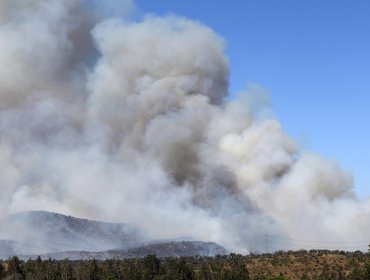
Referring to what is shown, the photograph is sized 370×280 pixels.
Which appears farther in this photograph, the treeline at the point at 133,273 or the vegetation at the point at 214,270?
the vegetation at the point at 214,270

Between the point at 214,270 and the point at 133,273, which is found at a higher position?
the point at 214,270

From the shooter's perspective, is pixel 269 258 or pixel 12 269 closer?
pixel 12 269

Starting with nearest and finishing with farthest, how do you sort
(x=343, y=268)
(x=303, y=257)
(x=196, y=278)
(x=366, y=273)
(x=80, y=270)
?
(x=366, y=273), (x=196, y=278), (x=80, y=270), (x=343, y=268), (x=303, y=257)

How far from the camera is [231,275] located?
346 ft

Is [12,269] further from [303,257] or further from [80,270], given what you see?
[303,257]

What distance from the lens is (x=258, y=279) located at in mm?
106000

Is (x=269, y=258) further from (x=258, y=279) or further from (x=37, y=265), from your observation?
(x=37, y=265)

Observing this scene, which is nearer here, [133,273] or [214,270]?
[133,273]

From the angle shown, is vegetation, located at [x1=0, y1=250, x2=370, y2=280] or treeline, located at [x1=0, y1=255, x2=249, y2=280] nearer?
treeline, located at [x1=0, y1=255, x2=249, y2=280]


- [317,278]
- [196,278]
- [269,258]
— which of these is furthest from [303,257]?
[196,278]

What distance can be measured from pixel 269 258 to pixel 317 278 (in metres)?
34.3

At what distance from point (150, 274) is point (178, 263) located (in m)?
5.78

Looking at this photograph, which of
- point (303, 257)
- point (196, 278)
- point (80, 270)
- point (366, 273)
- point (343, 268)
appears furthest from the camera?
point (303, 257)

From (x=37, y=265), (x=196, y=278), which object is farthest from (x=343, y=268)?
(x=37, y=265)
